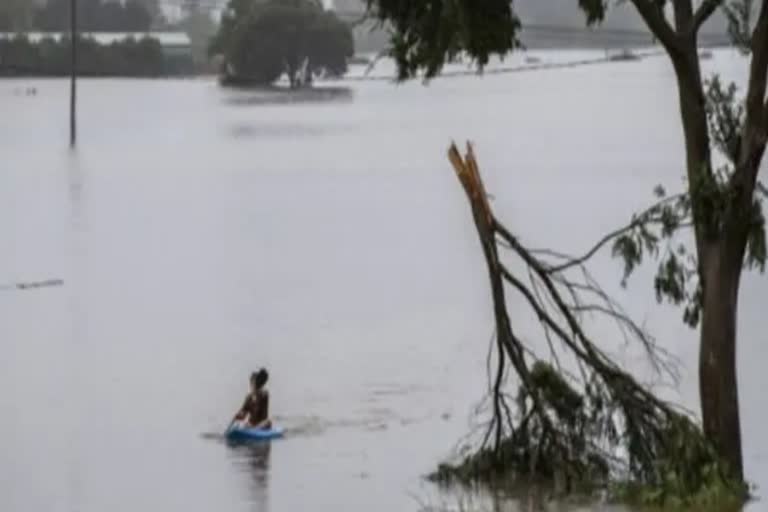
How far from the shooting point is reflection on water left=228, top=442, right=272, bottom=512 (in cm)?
1708

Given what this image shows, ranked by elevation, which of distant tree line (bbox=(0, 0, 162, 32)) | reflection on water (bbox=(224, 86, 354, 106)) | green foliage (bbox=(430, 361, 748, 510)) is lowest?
reflection on water (bbox=(224, 86, 354, 106))

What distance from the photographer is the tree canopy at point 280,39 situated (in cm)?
9456

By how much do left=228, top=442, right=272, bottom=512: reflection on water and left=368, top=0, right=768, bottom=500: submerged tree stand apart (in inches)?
96.9

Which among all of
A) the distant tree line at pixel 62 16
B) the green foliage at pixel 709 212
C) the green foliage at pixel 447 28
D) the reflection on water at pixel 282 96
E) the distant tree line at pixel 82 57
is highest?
the green foliage at pixel 447 28

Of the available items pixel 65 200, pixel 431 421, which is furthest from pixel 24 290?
pixel 65 200

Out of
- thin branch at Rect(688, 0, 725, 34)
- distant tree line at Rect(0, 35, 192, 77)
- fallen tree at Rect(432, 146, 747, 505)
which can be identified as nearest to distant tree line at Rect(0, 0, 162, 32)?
distant tree line at Rect(0, 35, 192, 77)

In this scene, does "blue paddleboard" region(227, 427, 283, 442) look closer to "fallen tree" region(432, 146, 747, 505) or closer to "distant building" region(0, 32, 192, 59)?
"fallen tree" region(432, 146, 747, 505)

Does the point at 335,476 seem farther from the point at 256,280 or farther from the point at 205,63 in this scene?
the point at 205,63

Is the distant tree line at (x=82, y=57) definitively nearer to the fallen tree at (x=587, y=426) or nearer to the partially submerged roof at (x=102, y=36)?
the partially submerged roof at (x=102, y=36)

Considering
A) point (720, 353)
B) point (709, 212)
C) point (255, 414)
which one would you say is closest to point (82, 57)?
point (255, 414)

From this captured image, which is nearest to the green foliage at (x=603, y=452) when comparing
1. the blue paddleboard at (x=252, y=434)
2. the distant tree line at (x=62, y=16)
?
the blue paddleboard at (x=252, y=434)

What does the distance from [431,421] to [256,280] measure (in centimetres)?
1779

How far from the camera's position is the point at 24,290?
121 feet

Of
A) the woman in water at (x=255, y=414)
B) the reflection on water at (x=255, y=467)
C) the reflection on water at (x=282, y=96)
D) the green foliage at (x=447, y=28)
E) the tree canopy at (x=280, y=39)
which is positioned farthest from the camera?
the reflection on water at (x=282, y=96)
